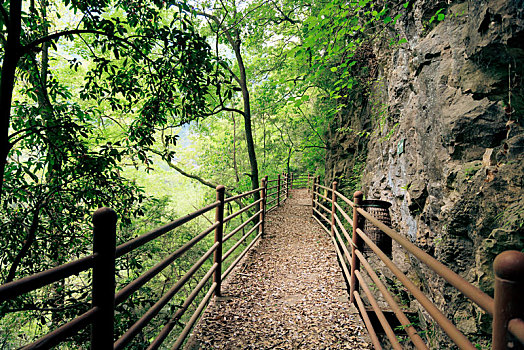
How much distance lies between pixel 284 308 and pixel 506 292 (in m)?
3.13

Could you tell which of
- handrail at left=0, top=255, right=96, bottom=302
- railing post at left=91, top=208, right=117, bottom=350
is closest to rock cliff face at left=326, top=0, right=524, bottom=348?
railing post at left=91, top=208, right=117, bottom=350

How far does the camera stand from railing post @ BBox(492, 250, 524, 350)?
800 millimetres

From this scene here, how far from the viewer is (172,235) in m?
11.6

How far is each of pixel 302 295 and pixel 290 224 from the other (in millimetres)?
4565

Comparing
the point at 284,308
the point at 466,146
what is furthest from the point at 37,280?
the point at 466,146

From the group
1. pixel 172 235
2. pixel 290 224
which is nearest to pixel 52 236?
pixel 290 224

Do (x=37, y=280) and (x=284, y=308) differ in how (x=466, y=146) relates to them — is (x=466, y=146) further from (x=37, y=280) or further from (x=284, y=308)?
(x=37, y=280)

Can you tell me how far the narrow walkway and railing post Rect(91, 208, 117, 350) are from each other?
5.13 ft

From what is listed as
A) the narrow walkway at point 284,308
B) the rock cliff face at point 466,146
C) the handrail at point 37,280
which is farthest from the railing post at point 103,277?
the rock cliff face at point 466,146

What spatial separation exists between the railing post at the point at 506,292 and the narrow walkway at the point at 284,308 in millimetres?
2260

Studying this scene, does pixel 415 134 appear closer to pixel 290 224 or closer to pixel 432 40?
pixel 432 40

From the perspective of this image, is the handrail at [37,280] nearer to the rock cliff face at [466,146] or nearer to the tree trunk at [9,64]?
the tree trunk at [9,64]

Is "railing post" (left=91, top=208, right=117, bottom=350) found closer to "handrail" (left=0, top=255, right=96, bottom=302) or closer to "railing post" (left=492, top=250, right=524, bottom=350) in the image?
"handrail" (left=0, top=255, right=96, bottom=302)

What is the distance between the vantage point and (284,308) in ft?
11.8
